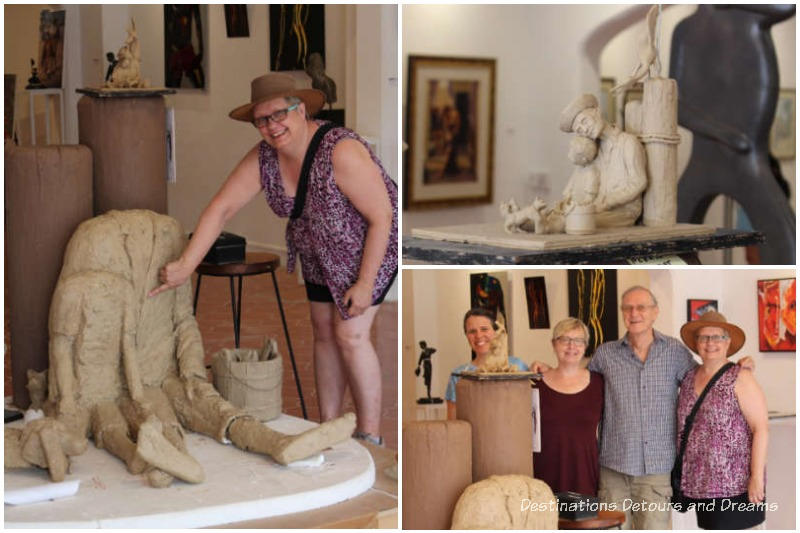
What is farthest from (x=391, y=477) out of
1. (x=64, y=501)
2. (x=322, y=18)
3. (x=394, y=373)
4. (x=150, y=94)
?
(x=322, y=18)

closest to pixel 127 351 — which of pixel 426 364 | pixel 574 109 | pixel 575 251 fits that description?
pixel 426 364

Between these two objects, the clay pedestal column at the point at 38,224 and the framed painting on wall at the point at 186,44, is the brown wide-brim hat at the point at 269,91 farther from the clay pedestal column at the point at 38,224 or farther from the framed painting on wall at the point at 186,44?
the framed painting on wall at the point at 186,44

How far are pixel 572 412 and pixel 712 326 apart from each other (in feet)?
1.27

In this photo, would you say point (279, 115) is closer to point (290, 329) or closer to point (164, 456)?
point (164, 456)

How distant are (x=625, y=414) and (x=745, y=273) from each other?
17.6 inches

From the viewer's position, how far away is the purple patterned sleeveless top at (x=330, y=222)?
390 centimetres

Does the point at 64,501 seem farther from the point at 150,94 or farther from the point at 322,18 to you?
the point at 322,18

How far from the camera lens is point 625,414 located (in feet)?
9.89

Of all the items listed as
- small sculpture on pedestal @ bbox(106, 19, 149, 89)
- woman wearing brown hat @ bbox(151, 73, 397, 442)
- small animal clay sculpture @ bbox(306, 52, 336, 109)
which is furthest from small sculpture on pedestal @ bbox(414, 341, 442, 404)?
small animal clay sculpture @ bbox(306, 52, 336, 109)

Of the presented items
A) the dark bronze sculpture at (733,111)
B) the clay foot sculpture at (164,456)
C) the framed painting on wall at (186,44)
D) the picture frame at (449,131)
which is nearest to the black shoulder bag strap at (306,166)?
the clay foot sculpture at (164,456)

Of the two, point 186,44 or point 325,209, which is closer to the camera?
point 325,209

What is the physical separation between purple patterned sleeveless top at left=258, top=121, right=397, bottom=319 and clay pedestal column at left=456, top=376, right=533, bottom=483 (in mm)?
1030

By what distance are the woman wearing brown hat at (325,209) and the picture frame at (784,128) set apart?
3.84 metres

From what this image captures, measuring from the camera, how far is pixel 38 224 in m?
3.95
